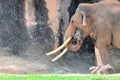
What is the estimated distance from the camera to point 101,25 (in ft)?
47.0

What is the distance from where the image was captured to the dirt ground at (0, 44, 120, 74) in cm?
1539

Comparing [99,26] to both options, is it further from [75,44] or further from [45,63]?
[45,63]

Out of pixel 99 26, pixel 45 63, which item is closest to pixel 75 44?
pixel 99 26

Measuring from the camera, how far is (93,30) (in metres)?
14.6

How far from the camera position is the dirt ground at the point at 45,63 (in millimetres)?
15391

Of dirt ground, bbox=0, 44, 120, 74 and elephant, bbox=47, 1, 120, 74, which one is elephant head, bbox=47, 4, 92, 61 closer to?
elephant, bbox=47, 1, 120, 74


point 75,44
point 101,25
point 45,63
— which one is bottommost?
point 45,63

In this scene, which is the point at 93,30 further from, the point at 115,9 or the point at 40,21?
the point at 40,21

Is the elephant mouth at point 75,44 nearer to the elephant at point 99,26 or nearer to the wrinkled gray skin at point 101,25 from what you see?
the elephant at point 99,26

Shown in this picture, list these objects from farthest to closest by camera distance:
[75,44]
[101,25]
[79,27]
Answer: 1. [75,44]
2. [79,27]
3. [101,25]

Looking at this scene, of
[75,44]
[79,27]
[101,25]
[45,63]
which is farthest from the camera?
[45,63]

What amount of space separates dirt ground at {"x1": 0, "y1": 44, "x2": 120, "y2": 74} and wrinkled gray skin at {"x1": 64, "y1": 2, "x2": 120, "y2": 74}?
1.52 m

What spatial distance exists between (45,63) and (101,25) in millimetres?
2811

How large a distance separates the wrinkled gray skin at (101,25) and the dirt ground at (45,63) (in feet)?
4.98
